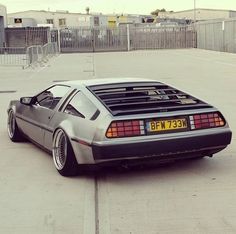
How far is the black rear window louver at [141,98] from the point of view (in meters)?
5.64

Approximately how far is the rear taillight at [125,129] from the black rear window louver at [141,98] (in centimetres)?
13

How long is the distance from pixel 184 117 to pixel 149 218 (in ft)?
5.24

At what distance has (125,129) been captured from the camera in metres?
5.38

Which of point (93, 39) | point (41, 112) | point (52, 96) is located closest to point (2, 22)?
point (93, 39)

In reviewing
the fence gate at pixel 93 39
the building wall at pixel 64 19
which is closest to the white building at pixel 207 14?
the building wall at pixel 64 19

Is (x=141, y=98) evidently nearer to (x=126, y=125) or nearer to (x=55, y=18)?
(x=126, y=125)

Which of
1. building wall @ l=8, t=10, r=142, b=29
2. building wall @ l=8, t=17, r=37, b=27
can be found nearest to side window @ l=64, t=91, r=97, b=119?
building wall @ l=8, t=10, r=142, b=29

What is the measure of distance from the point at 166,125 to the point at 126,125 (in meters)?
0.47

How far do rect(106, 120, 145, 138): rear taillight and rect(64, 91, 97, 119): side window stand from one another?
1.28 feet

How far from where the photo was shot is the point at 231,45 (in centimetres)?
3734

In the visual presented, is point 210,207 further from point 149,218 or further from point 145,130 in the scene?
point 145,130

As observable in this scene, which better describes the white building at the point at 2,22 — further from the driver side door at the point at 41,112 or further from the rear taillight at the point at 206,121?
the rear taillight at the point at 206,121

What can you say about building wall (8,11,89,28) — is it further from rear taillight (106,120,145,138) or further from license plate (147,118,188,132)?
rear taillight (106,120,145,138)

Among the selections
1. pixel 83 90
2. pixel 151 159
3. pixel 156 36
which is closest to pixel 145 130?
pixel 151 159
